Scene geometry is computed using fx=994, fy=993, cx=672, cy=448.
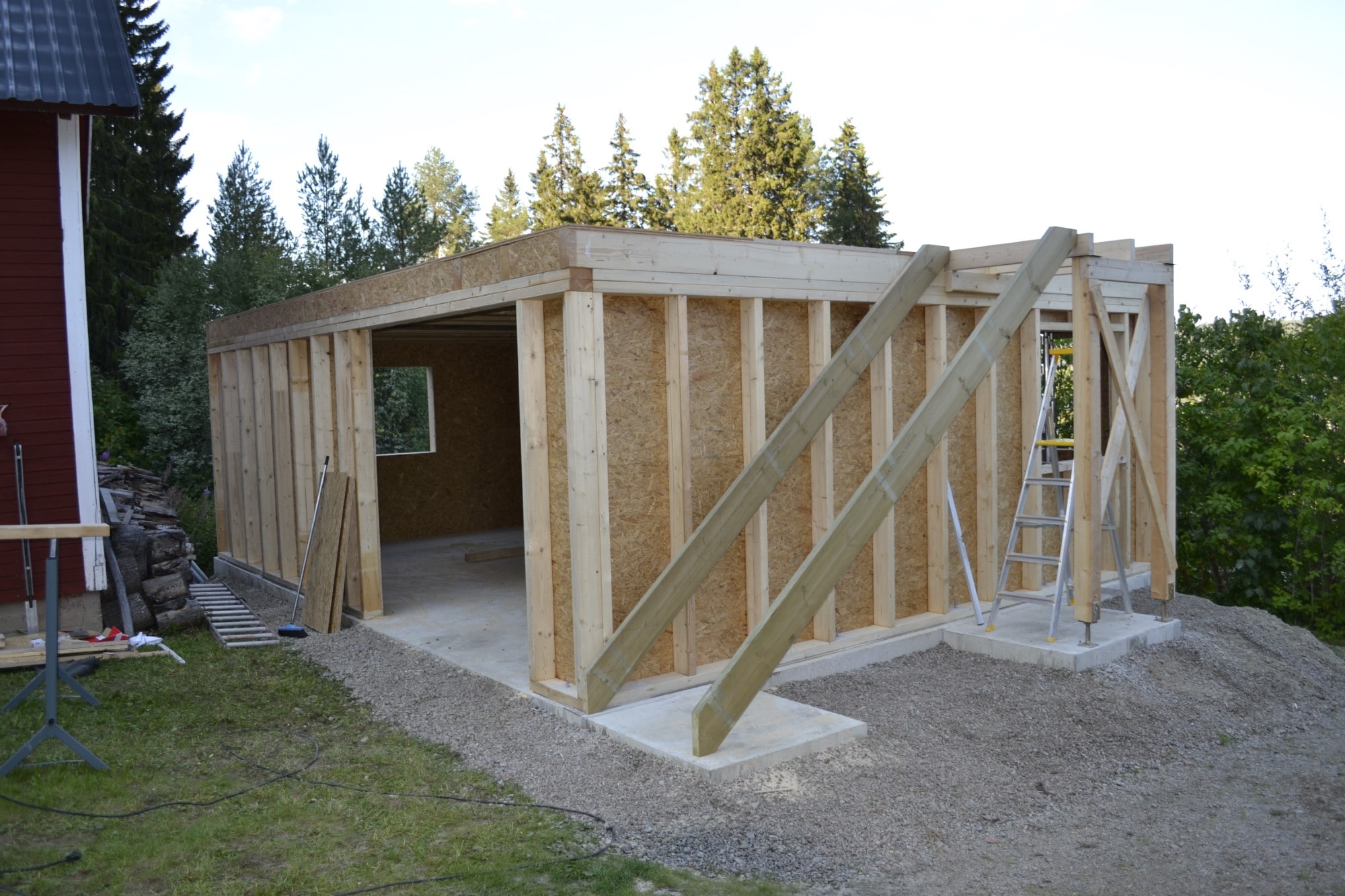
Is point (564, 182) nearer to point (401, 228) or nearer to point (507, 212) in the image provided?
point (507, 212)

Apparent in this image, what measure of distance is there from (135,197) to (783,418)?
84.0ft

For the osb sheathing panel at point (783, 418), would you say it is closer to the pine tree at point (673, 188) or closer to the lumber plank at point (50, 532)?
the lumber plank at point (50, 532)

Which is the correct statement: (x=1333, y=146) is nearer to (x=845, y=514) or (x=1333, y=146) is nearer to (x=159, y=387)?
(x=845, y=514)

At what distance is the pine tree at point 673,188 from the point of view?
1463 inches

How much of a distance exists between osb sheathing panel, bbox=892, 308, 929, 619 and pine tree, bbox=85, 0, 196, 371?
69.6 feet

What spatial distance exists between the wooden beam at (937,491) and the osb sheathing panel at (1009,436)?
824 mm

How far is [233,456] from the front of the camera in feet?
36.0

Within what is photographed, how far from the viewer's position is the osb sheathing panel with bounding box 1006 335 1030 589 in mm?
7996

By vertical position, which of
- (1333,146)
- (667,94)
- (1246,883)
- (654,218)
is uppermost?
(667,94)

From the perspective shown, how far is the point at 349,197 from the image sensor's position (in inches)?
1009

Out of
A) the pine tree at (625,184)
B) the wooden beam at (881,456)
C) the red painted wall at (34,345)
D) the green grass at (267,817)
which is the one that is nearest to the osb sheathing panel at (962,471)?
the wooden beam at (881,456)

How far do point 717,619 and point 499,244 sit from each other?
266 cm

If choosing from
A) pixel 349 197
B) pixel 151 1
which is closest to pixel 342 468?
pixel 349 197

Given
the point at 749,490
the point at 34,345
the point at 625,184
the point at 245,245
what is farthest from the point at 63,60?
the point at 625,184
